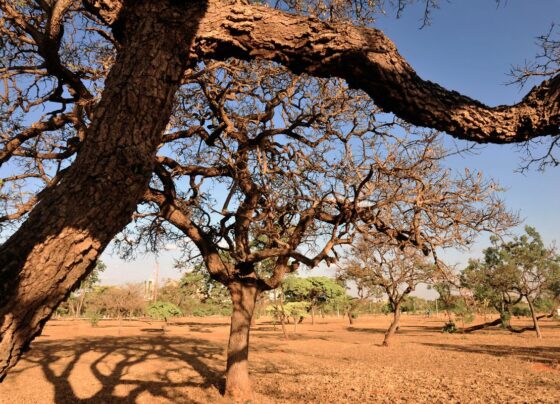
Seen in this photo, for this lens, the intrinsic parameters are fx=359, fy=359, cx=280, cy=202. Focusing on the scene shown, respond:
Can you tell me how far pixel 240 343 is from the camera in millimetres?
9477

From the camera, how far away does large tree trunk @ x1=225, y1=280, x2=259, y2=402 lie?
367 inches

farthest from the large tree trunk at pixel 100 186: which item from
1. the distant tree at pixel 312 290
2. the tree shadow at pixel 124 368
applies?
the distant tree at pixel 312 290

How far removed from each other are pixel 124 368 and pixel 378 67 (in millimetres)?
14196

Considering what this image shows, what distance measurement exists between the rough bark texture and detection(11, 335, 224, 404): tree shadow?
9.20 meters

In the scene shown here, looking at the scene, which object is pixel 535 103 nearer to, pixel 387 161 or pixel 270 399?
pixel 387 161

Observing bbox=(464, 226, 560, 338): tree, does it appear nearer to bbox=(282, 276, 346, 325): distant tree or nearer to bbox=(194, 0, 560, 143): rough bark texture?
bbox=(282, 276, 346, 325): distant tree

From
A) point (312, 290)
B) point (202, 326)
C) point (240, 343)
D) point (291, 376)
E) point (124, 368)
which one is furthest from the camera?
point (312, 290)

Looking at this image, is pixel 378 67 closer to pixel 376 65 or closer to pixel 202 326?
pixel 376 65

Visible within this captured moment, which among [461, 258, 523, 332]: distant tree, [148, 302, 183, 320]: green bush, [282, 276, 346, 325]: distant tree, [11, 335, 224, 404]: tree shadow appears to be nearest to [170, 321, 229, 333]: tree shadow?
[148, 302, 183, 320]: green bush

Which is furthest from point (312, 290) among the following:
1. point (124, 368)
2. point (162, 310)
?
point (124, 368)

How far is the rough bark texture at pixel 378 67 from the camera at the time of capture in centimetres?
241

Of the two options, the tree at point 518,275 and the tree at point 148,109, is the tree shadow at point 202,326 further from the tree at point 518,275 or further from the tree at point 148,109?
the tree at point 148,109

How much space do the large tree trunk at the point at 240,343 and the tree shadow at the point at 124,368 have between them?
699mm

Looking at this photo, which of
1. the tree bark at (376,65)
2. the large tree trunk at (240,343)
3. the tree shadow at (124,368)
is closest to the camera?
the tree bark at (376,65)
